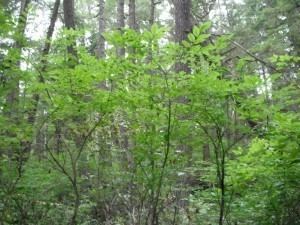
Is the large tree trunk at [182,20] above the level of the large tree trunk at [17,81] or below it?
above

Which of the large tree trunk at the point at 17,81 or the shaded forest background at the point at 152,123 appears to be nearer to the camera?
the shaded forest background at the point at 152,123

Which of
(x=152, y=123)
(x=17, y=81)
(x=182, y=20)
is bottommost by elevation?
(x=152, y=123)

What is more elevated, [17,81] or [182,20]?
[182,20]

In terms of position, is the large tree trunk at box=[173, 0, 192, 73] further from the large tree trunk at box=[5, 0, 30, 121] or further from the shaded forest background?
the large tree trunk at box=[5, 0, 30, 121]

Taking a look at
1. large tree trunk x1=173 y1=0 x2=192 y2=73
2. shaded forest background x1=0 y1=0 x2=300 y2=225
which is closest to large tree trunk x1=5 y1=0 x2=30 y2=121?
shaded forest background x1=0 y1=0 x2=300 y2=225

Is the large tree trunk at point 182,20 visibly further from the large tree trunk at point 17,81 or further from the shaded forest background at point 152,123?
the large tree trunk at point 17,81

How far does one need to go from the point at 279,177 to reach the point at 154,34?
5.98ft

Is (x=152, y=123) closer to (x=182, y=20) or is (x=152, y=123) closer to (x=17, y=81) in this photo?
(x=17, y=81)

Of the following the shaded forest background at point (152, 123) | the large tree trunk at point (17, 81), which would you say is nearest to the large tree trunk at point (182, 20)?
the shaded forest background at point (152, 123)

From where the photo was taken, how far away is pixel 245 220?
4453 mm

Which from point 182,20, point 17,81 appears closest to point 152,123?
point 17,81

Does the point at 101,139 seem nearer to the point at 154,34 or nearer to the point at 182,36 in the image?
the point at 154,34

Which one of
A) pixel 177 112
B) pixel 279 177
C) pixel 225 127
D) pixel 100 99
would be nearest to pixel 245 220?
pixel 279 177

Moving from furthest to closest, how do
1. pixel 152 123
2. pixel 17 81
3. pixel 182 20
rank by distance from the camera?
pixel 182 20
pixel 17 81
pixel 152 123
